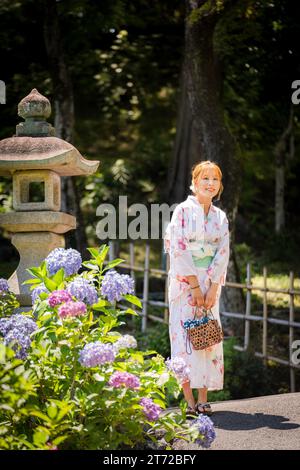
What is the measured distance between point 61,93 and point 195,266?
6.57m

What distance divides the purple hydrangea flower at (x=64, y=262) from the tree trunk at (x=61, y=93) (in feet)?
22.6

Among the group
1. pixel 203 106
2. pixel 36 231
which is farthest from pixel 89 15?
pixel 36 231

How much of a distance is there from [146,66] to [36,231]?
31.3ft

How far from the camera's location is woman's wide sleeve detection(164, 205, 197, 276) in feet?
16.9

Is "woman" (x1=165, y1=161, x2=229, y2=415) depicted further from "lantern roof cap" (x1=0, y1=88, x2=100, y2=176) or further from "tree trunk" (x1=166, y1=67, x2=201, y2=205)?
"tree trunk" (x1=166, y1=67, x2=201, y2=205)

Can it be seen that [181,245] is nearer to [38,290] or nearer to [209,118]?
[38,290]

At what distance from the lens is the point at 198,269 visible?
206 inches

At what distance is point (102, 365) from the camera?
3889 millimetres

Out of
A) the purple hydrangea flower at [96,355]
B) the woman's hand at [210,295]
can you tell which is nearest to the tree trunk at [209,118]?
the woman's hand at [210,295]

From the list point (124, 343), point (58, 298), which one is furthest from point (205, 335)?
point (58, 298)

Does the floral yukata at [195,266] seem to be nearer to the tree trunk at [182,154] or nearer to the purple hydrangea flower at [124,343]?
the purple hydrangea flower at [124,343]

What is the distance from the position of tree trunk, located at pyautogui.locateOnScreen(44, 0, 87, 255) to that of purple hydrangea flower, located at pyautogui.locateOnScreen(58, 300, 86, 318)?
746 centimetres

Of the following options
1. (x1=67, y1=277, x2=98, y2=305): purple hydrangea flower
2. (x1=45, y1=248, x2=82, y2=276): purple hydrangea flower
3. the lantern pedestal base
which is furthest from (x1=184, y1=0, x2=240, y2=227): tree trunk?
(x1=67, y1=277, x2=98, y2=305): purple hydrangea flower
